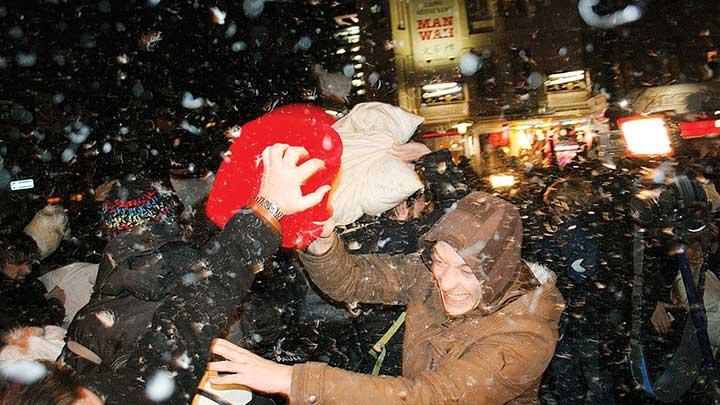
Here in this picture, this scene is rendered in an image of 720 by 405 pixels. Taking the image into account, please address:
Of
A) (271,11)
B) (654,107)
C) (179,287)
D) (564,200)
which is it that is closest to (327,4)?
(271,11)

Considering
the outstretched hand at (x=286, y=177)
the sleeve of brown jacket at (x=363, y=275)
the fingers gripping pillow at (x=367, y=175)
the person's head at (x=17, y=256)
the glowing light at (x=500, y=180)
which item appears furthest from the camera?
the glowing light at (x=500, y=180)

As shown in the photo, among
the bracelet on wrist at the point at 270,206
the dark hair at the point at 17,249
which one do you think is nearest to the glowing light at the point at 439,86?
the dark hair at the point at 17,249

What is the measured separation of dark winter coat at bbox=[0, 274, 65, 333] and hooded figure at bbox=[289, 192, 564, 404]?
2.25 meters

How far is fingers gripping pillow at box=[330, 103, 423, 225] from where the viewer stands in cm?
194

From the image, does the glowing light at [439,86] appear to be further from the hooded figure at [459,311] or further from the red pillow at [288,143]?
the red pillow at [288,143]

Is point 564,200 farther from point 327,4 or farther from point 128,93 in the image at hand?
point 327,4

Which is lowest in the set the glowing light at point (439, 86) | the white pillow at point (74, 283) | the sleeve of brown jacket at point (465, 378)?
the glowing light at point (439, 86)

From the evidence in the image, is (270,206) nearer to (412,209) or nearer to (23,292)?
(412,209)

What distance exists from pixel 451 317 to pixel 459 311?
0.17 ft

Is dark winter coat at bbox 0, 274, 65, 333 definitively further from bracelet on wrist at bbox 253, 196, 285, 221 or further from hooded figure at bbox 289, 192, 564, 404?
bracelet on wrist at bbox 253, 196, 285, 221

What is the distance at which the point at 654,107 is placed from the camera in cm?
1334

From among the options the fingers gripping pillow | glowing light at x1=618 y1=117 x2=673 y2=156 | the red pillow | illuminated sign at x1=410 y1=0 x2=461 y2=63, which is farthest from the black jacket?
illuminated sign at x1=410 y1=0 x2=461 y2=63

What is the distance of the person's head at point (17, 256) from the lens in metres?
3.90

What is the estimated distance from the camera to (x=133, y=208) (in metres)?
2.31
